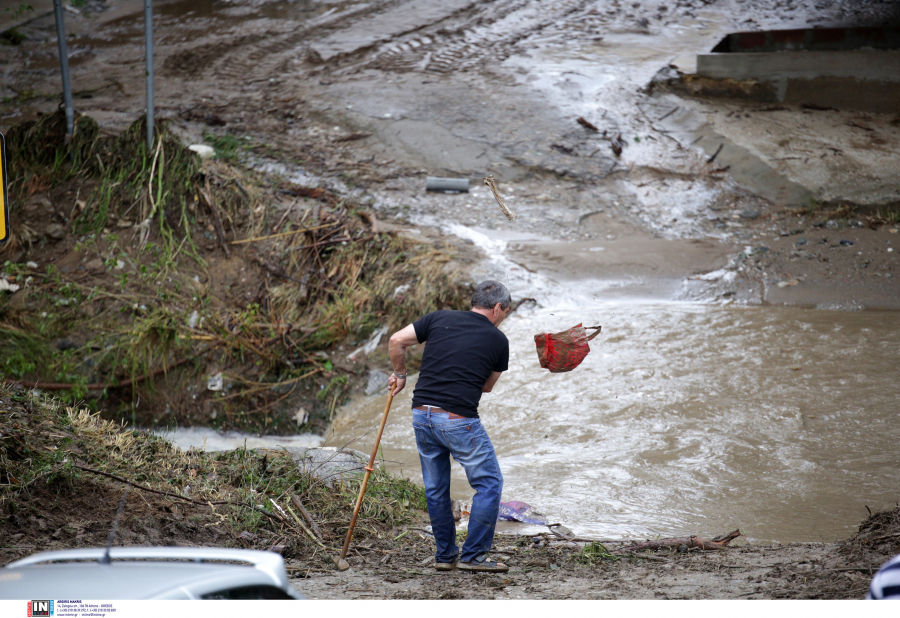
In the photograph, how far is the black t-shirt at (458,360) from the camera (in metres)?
3.00

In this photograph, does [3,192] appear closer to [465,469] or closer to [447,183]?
[465,469]

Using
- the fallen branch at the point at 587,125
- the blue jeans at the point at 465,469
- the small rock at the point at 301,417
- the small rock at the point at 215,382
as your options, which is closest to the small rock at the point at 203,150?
the small rock at the point at 215,382

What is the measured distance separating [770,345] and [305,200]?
5184 mm

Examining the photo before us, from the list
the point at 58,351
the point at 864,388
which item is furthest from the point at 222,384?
the point at 864,388

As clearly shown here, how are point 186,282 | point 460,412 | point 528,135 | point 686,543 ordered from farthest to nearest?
1. point 528,135
2. point 186,282
3. point 686,543
4. point 460,412

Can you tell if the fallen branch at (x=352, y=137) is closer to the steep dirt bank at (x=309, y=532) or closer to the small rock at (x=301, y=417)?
the small rock at (x=301, y=417)

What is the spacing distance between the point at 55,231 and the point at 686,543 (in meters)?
7.25

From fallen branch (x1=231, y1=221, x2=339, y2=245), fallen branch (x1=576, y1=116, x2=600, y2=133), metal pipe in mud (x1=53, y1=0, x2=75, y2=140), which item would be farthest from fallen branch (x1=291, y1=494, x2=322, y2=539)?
fallen branch (x1=576, y1=116, x2=600, y2=133)

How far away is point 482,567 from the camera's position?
3.02 metres

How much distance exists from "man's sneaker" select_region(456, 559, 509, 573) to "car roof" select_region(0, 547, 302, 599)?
1386 millimetres

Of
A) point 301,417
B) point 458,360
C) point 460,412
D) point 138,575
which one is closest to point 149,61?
point 301,417

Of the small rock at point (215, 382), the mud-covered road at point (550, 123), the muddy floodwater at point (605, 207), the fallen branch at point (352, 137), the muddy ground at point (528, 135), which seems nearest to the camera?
the muddy floodwater at point (605, 207)

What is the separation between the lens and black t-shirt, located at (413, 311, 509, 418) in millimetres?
3004

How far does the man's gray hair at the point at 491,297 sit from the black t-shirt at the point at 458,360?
0.22 feet
